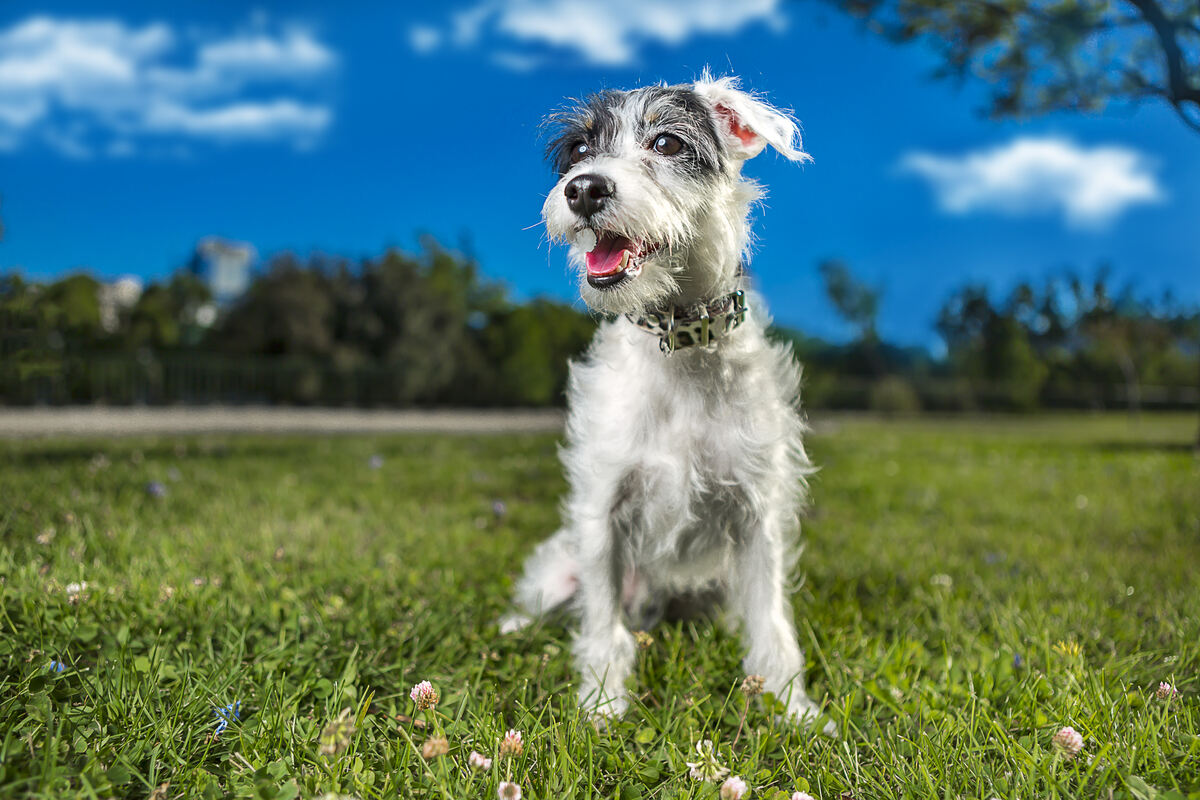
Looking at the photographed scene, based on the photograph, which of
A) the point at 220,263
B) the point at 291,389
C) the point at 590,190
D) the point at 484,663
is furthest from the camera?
the point at 220,263

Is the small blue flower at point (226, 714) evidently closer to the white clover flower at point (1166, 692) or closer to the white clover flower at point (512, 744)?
the white clover flower at point (512, 744)

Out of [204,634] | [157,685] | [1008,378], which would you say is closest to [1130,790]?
[157,685]

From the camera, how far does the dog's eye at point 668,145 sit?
118 inches

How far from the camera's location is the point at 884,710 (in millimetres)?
3021

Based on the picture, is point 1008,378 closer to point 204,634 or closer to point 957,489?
point 957,489

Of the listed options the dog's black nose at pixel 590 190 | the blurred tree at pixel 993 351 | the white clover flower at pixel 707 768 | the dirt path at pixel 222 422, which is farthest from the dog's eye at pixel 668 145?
the blurred tree at pixel 993 351

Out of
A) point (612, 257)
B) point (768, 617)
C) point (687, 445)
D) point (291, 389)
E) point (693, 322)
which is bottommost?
point (291, 389)

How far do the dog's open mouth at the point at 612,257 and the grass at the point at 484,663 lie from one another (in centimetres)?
158

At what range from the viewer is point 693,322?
305cm

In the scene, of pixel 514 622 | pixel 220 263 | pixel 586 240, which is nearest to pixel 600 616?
pixel 514 622

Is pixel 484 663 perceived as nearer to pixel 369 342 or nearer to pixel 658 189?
pixel 658 189

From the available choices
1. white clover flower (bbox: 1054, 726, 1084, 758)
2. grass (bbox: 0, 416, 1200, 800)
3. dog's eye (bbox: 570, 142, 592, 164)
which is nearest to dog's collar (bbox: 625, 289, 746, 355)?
dog's eye (bbox: 570, 142, 592, 164)

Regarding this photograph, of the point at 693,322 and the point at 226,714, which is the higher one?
the point at 693,322

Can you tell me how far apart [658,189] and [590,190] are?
0.26 meters
